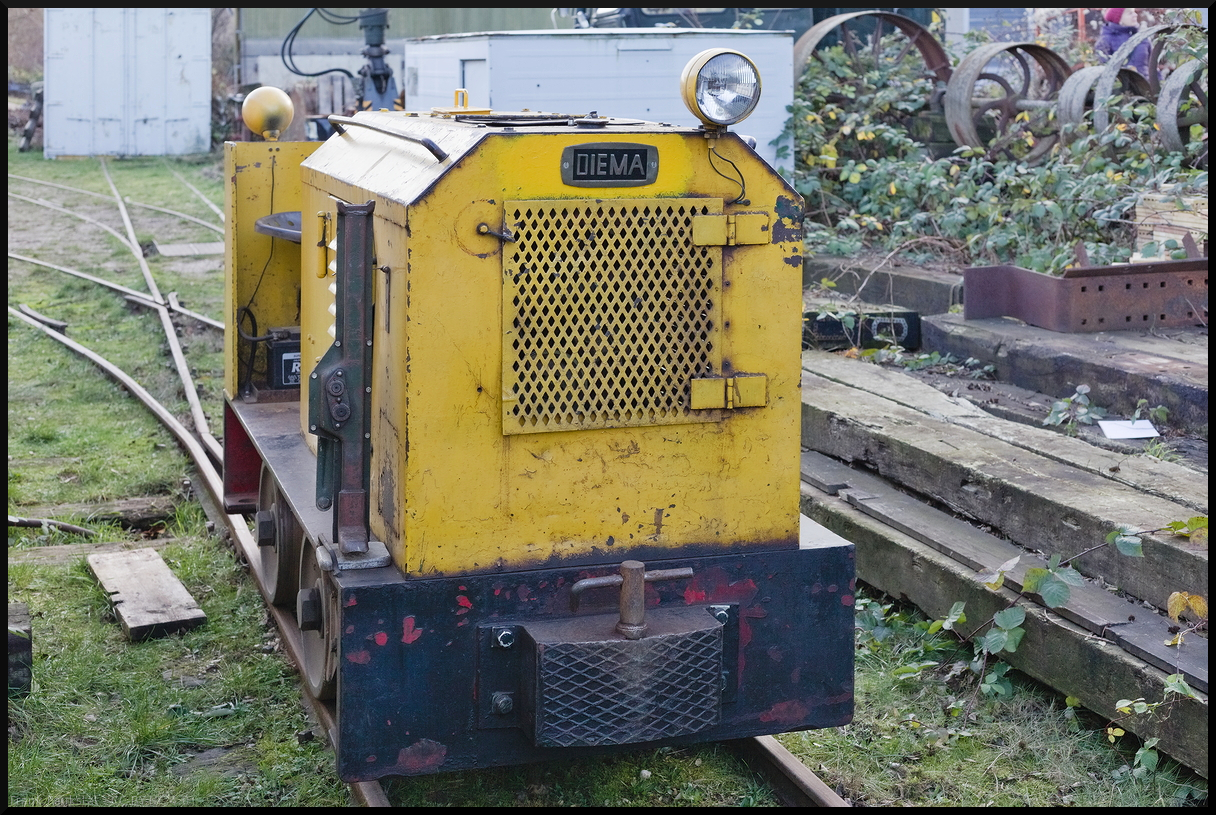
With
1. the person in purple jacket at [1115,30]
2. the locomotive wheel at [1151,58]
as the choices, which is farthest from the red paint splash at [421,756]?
the person in purple jacket at [1115,30]

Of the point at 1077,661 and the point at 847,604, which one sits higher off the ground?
the point at 847,604

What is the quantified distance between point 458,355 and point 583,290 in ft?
1.17

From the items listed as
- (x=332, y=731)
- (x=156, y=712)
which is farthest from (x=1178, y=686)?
(x=156, y=712)

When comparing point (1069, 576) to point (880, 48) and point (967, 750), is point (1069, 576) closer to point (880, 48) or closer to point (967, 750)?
point (967, 750)

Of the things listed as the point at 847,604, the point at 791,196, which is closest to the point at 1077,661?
the point at 847,604

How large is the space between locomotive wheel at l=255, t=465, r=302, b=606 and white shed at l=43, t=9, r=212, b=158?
66.5 feet

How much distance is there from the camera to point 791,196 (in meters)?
3.38

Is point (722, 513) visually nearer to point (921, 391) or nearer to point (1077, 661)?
point (1077, 661)

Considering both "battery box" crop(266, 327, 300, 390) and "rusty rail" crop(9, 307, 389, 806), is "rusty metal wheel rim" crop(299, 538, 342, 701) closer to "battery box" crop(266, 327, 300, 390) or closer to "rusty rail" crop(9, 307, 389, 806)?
"rusty rail" crop(9, 307, 389, 806)

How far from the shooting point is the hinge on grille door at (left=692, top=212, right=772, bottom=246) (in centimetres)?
330

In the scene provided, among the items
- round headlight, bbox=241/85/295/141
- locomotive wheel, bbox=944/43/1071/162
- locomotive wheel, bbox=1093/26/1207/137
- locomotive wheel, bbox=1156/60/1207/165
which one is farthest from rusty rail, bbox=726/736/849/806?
locomotive wheel, bbox=944/43/1071/162

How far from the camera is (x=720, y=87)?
10.7 feet

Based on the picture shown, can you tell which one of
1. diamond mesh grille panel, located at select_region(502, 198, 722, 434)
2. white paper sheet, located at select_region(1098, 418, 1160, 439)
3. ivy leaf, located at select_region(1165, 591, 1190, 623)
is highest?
diamond mesh grille panel, located at select_region(502, 198, 722, 434)

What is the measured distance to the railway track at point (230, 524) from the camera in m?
3.63
